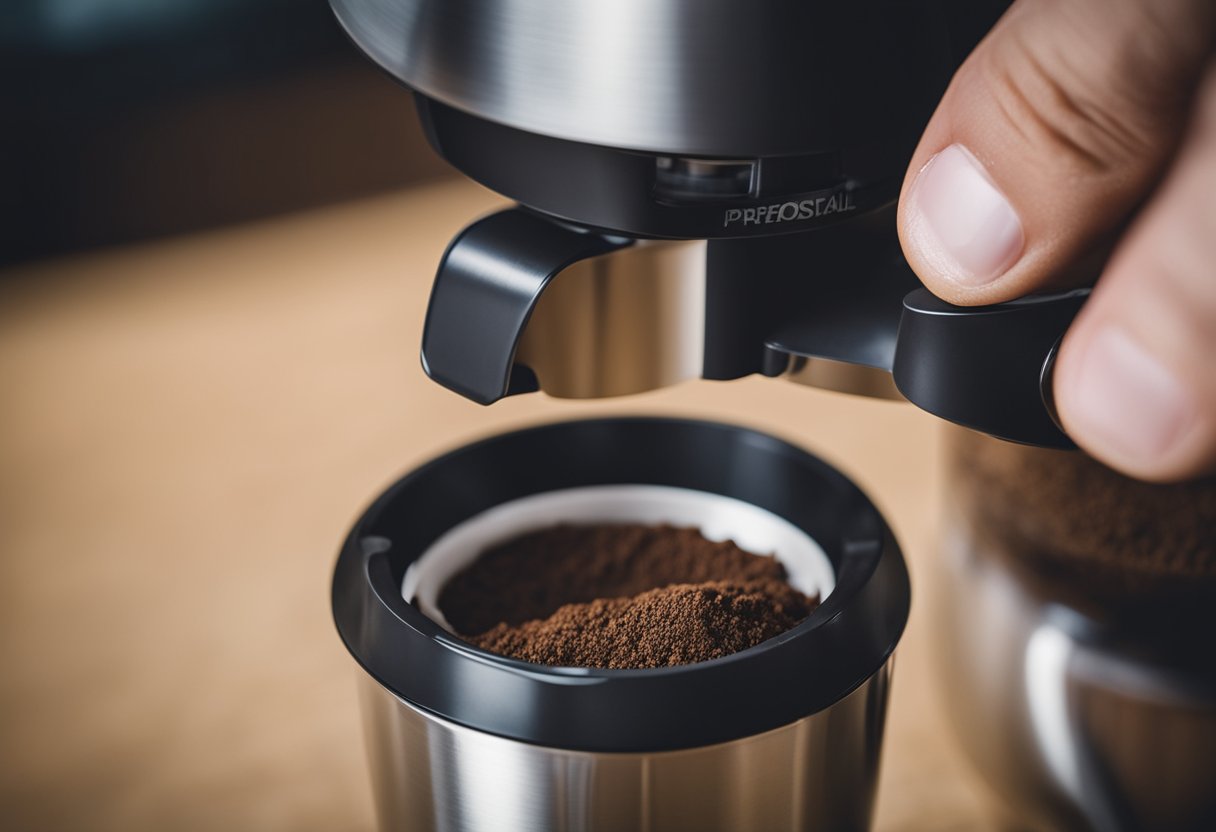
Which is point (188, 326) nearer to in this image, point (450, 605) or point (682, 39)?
point (450, 605)

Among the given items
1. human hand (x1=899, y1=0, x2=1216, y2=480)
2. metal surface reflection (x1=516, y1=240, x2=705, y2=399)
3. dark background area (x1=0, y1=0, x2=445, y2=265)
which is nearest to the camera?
human hand (x1=899, y1=0, x2=1216, y2=480)

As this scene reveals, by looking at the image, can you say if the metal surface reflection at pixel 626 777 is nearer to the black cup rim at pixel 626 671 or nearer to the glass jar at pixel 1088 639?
the black cup rim at pixel 626 671

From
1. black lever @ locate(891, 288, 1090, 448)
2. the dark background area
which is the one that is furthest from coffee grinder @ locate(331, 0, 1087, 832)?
the dark background area

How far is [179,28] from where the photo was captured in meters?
1.12

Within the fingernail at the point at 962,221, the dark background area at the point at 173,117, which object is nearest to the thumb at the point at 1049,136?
the fingernail at the point at 962,221

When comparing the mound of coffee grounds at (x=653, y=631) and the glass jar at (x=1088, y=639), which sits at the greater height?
the mound of coffee grounds at (x=653, y=631)

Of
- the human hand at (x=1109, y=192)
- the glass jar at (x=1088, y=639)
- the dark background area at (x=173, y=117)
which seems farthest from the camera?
the dark background area at (x=173, y=117)

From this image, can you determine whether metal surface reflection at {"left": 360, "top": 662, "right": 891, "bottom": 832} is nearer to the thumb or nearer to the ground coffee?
the ground coffee

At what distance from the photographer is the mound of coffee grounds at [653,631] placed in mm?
364

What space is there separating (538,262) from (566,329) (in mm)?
23

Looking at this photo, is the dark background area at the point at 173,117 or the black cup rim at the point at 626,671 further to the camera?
the dark background area at the point at 173,117

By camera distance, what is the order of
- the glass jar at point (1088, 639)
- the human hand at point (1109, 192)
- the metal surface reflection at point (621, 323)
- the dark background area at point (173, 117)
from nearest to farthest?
the human hand at point (1109, 192) → the metal surface reflection at point (621, 323) → the glass jar at point (1088, 639) → the dark background area at point (173, 117)

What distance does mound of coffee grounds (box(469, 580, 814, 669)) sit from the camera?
1.19ft

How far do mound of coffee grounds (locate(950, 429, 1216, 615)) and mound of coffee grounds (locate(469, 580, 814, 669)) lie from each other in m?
0.15
